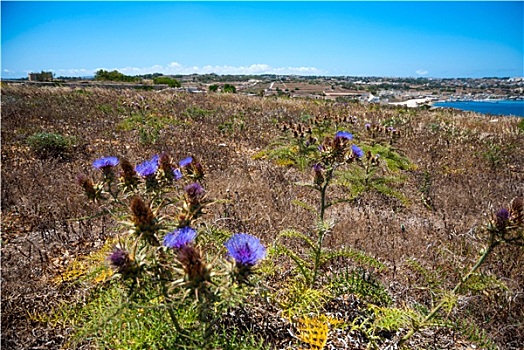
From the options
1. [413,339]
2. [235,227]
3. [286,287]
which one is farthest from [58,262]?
[413,339]

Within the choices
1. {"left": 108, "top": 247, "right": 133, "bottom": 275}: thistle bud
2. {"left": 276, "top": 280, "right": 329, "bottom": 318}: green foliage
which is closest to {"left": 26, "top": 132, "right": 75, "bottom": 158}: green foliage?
{"left": 276, "top": 280, "right": 329, "bottom": 318}: green foliage

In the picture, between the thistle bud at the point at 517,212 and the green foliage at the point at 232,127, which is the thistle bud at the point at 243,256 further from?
the green foliage at the point at 232,127

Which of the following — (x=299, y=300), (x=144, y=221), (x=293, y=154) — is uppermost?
(x=144, y=221)

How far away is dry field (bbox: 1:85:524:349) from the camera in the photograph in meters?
2.70

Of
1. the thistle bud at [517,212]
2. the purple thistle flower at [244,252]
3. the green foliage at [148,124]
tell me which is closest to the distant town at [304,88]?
the green foliage at [148,124]

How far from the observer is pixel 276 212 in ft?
14.8

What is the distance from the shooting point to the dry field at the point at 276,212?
2703 mm

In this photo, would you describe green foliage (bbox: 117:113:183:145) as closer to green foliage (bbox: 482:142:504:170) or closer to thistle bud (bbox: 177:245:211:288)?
thistle bud (bbox: 177:245:211:288)

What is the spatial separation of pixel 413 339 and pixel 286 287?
3.64 feet

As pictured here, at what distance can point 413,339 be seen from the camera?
8.23 ft

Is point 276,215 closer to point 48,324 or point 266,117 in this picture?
point 48,324

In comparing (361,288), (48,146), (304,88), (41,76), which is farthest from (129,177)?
(304,88)

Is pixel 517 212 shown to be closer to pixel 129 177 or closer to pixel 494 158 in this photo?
pixel 129 177

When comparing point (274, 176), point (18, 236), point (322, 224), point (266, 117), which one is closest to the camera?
point (322, 224)
